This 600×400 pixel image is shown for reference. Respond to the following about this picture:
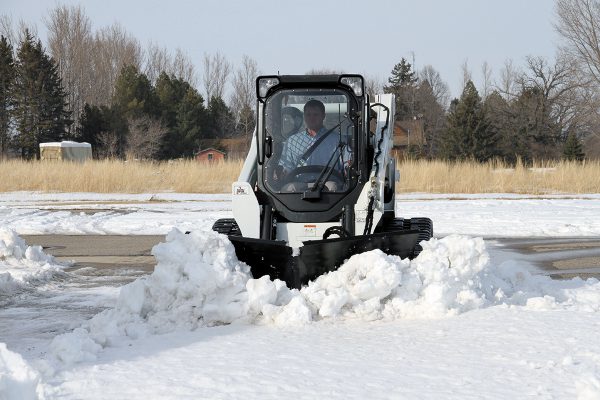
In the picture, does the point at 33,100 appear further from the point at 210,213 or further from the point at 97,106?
the point at 210,213

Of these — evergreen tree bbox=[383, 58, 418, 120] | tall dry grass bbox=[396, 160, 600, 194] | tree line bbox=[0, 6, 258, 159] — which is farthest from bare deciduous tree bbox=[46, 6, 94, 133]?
tall dry grass bbox=[396, 160, 600, 194]

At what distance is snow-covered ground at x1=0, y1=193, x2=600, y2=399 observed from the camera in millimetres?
4837

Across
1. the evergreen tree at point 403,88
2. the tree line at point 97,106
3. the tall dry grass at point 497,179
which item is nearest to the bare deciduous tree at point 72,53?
the tree line at point 97,106

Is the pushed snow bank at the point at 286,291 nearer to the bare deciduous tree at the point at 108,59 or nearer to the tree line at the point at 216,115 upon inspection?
the tree line at the point at 216,115

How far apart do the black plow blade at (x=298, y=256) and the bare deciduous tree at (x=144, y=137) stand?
52.0m

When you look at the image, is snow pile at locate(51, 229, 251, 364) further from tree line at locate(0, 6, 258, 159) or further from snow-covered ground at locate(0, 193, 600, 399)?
tree line at locate(0, 6, 258, 159)

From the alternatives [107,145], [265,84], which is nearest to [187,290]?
[265,84]

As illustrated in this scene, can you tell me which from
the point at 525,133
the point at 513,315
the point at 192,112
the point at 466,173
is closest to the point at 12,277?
the point at 513,315

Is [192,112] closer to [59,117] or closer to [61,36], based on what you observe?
[59,117]

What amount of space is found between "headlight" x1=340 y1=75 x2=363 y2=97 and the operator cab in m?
0.01

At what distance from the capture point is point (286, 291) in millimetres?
6766

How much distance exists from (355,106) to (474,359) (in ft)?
11.8

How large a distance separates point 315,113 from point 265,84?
24.6 inches

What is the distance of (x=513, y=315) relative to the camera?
6656 millimetres
